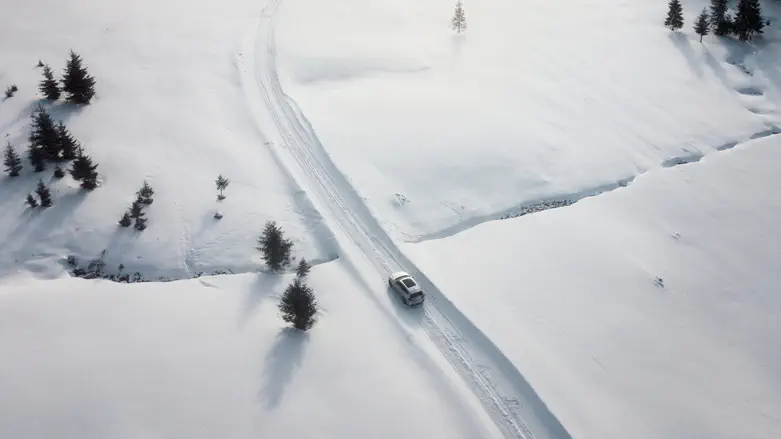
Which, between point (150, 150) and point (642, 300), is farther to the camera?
point (150, 150)

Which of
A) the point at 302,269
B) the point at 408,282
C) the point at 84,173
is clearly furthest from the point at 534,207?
the point at 84,173

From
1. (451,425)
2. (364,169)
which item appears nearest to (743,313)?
(451,425)

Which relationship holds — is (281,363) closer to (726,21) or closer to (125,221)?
(125,221)

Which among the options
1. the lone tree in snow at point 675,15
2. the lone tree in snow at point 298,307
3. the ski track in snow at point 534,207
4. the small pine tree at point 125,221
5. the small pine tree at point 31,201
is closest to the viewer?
the lone tree in snow at point 298,307

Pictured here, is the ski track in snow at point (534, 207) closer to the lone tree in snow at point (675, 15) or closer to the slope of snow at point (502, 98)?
the slope of snow at point (502, 98)

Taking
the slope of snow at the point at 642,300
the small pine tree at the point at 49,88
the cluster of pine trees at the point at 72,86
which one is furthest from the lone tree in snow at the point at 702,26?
the small pine tree at the point at 49,88

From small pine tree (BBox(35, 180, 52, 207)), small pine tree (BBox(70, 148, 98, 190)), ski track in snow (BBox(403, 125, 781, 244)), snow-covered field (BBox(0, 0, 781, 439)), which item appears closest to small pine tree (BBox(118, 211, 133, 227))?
snow-covered field (BBox(0, 0, 781, 439))
